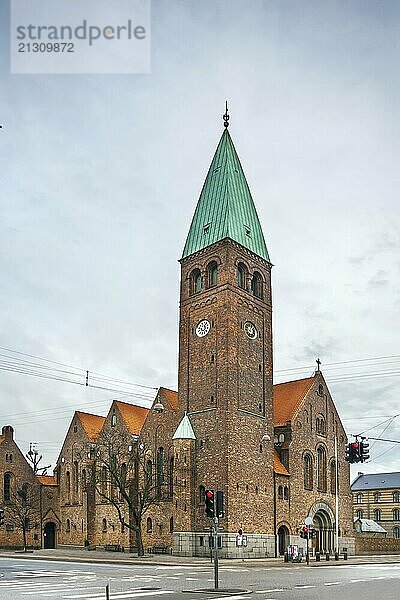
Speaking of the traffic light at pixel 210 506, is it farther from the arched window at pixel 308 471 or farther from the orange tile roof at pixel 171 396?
the arched window at pixel 308 471

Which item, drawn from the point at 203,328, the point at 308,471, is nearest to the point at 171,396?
the point at 203,328

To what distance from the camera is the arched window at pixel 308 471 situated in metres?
67.6

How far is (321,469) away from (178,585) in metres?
42.0

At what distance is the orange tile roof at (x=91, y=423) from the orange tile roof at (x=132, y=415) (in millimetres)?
5191

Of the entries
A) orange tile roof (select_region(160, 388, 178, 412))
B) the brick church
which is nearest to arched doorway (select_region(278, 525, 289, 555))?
Answer: the brick church

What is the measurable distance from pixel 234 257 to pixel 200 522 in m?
21.2

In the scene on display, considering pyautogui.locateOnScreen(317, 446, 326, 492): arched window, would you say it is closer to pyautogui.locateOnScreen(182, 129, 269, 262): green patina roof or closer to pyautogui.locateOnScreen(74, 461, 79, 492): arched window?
pyautogui.locateOnScreen(182, 129, 269, 262): green patina roof

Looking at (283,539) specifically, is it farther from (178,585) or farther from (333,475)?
(178,585)

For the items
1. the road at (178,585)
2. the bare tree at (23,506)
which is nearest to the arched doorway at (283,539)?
the road at (178,585)

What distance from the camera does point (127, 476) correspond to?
2694 inches

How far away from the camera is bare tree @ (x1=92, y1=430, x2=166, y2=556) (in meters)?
61.8

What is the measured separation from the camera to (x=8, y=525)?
75.4 metres

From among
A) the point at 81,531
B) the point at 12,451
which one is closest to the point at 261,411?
the point at 81,531

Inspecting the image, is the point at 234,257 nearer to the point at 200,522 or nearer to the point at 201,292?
the point at 201,292
